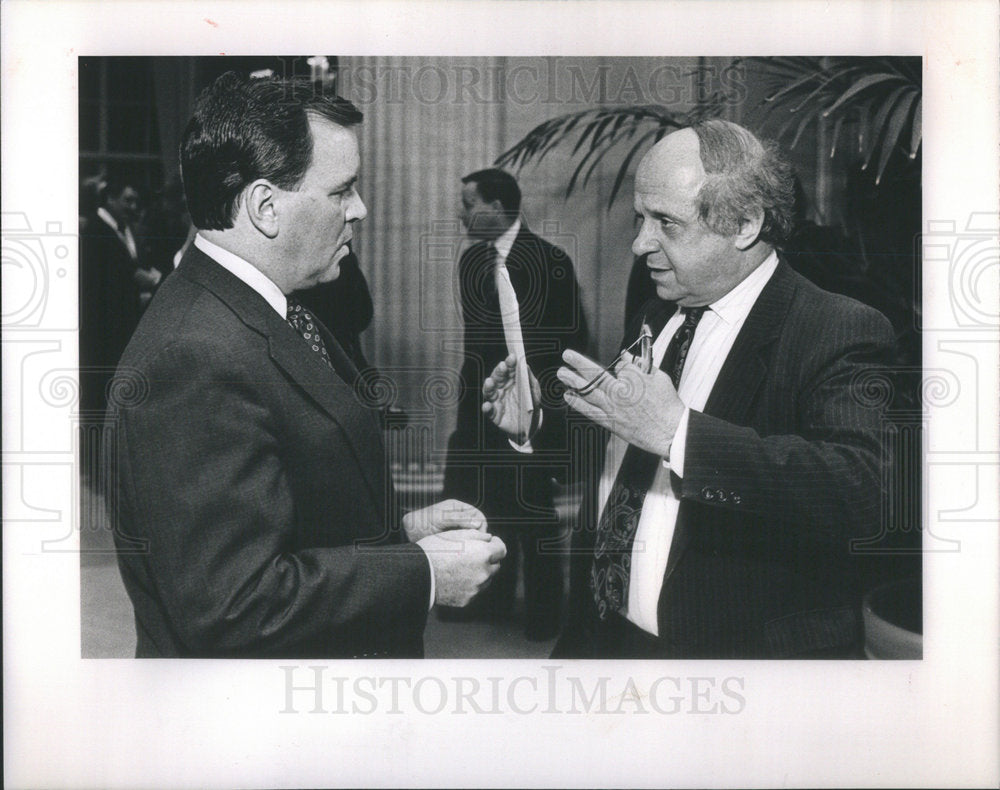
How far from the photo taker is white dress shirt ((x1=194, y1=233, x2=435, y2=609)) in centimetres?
358

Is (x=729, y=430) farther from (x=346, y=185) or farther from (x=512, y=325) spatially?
(x=346, y=185)

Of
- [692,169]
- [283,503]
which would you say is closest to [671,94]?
[692,169]

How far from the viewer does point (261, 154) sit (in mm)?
3582

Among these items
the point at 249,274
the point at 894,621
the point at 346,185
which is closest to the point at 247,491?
the point at 249,274

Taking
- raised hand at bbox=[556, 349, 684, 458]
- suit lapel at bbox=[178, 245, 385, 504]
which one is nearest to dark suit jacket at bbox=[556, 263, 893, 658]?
raised hand at bbox=[556, 349, 684, 458]

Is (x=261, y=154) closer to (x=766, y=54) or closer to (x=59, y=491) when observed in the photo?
(x=59, y=491)

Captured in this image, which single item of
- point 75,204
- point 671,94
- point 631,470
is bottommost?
point 631,470

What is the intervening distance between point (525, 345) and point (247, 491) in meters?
1.12

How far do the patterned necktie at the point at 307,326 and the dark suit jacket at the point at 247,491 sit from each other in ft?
0.10

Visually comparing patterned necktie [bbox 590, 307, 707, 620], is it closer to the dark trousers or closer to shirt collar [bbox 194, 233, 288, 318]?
the dark trousers

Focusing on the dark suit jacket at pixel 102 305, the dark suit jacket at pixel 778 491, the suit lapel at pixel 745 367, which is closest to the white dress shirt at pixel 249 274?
the dark suit jacket at pixel 102 305

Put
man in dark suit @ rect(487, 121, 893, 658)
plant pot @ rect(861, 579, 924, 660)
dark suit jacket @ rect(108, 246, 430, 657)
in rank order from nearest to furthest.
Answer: dark suit jacket @ rect(108, 246, 430, 657)
man in dark suit @ rect(487, 121, 893, 658)
plant pot @ rect(861, 579, 924, 660)

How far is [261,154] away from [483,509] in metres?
1.52

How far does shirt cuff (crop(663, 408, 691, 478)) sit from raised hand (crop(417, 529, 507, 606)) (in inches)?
27.2
